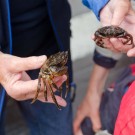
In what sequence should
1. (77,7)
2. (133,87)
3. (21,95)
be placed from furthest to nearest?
(77,7) → (133,87) → (21,95)

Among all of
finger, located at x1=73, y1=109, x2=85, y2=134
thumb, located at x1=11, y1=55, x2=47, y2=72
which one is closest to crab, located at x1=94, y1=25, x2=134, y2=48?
thumb, located at x1=11, y1=55, x2=47, y2=72

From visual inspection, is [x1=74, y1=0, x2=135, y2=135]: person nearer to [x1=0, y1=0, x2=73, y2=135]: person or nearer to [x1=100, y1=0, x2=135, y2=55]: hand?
[x1=100, y1=0, x2=135, y2=55]: hand

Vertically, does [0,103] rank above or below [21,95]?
below

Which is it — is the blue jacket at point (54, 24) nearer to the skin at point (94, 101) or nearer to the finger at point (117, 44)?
the finger at point (117, 44)

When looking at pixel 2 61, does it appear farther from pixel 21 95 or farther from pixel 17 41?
pixel 17 41

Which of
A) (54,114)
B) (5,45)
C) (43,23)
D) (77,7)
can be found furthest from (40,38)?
(77,7)

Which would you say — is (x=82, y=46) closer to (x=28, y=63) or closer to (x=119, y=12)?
(x=119, y=12)

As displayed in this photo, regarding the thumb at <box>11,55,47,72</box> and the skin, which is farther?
the skin

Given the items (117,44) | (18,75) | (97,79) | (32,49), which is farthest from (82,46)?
(18,75)
